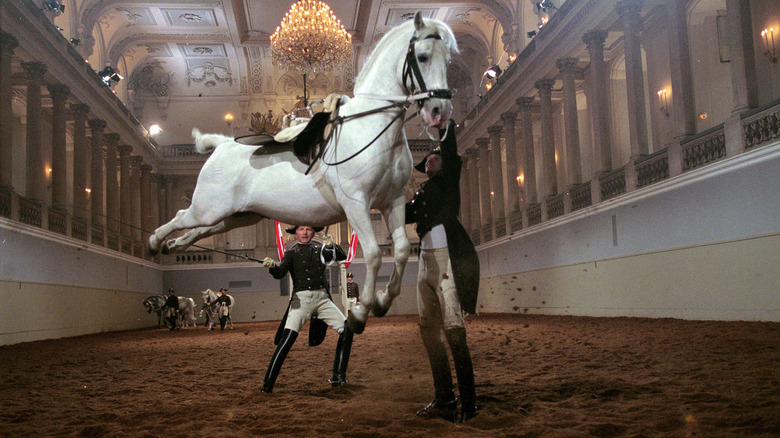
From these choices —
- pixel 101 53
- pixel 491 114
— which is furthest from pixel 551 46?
pixel 101 53

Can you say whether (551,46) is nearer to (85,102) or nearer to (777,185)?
(777,185)

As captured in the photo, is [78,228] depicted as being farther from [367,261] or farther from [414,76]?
[414,76]

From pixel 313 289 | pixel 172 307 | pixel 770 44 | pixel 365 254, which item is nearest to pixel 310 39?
pixel 172 307

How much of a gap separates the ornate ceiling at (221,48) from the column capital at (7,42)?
8144 millimetres

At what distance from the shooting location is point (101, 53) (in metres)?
32.7

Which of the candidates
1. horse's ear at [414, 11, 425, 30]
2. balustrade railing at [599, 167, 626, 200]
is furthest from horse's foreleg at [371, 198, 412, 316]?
balustrade railing at [599, 167, 626, 200]

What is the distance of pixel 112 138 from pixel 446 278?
30.5 m

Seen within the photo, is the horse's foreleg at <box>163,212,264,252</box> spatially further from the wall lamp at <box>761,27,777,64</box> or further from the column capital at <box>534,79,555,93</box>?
the column capital at <box>534,79,555,93</box>

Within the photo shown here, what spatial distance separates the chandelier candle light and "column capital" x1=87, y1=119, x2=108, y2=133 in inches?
429

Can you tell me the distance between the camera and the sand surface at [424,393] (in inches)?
183

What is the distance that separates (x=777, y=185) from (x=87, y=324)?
2367 cm

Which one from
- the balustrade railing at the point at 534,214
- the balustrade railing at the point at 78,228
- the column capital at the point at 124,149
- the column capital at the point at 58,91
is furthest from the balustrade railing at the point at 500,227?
the column capital at the point at 58,91

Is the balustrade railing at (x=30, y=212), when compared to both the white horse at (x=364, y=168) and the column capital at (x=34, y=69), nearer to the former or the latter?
the column capital at (x=34, y=69)

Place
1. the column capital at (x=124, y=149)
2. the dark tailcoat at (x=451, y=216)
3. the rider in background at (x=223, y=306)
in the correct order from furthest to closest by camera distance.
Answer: the column capital at (x=124, y=149)
the rider in background at (x=223, y=306)
the dark tailcoat at (x=451, y=216)
